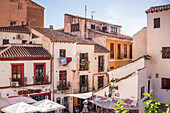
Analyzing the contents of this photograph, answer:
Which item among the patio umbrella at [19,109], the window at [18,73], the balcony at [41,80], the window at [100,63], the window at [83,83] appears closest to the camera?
the patio umbrella at [19,109]

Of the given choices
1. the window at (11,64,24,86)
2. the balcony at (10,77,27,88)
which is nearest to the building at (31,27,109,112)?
the balcony at (10,77,27,88)

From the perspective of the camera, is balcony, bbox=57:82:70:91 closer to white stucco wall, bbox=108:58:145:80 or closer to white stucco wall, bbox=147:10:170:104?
white stucco wall, bbox=108:58:145:80

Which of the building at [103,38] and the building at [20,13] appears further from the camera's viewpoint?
the building at [20,13]

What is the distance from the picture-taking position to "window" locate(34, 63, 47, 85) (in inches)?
781

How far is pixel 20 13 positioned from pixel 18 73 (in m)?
15.1

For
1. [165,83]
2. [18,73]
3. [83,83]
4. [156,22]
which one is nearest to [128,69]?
[165,83]

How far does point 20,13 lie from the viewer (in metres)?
30.9

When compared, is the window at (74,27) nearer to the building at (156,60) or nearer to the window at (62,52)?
the window at (62,52)

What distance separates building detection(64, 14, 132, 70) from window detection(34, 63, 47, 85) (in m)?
9.88

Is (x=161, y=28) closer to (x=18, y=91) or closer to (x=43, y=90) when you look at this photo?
(x=43, y=90)

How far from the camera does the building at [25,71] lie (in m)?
18.1

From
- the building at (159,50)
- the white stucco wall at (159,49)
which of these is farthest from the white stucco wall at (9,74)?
the white stucco wall at (159,49)

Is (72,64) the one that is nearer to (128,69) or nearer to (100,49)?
(100,49)

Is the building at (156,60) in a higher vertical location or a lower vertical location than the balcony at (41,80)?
higher
